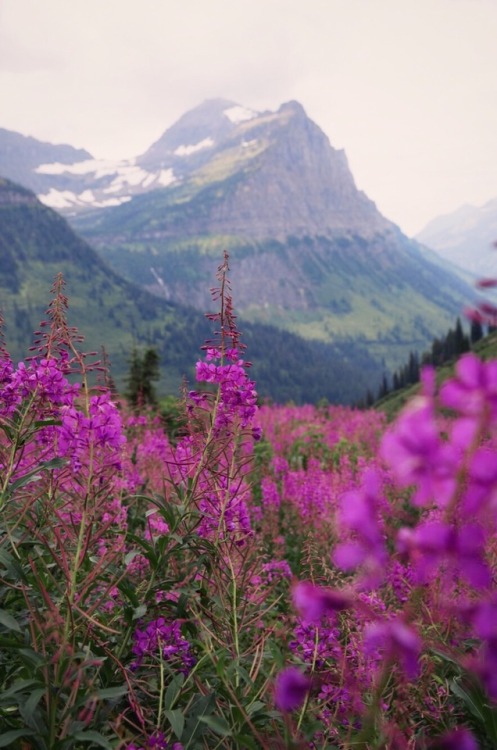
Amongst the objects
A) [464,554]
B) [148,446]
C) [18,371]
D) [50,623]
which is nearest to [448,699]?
[50,623]

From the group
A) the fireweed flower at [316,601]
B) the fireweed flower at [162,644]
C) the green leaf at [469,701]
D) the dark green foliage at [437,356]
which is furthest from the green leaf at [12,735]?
the dark green foliage at [437,356]

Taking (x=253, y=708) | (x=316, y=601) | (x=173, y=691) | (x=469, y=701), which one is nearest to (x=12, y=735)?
(x=173, y=691)

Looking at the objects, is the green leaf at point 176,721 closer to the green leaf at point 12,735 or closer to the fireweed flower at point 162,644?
the fireweed flower at point 162,644

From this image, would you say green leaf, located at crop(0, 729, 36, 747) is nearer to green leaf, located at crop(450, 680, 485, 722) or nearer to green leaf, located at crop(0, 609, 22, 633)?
green leaf, located at crop(0, 609, 22, 633)

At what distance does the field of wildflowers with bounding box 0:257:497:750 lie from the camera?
44.8 inches

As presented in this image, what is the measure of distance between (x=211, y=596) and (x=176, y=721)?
1.05m

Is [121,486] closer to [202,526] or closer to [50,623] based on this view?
[202,526]

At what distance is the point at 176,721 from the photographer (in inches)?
105

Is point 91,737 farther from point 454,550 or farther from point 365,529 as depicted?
point 454,550

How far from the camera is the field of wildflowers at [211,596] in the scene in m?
1.14

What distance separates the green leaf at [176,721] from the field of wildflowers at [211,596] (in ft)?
0.04

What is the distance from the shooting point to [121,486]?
19.7 feet

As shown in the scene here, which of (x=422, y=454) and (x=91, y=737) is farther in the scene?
(x=91, y=737)

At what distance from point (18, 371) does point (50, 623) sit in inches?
80.7
